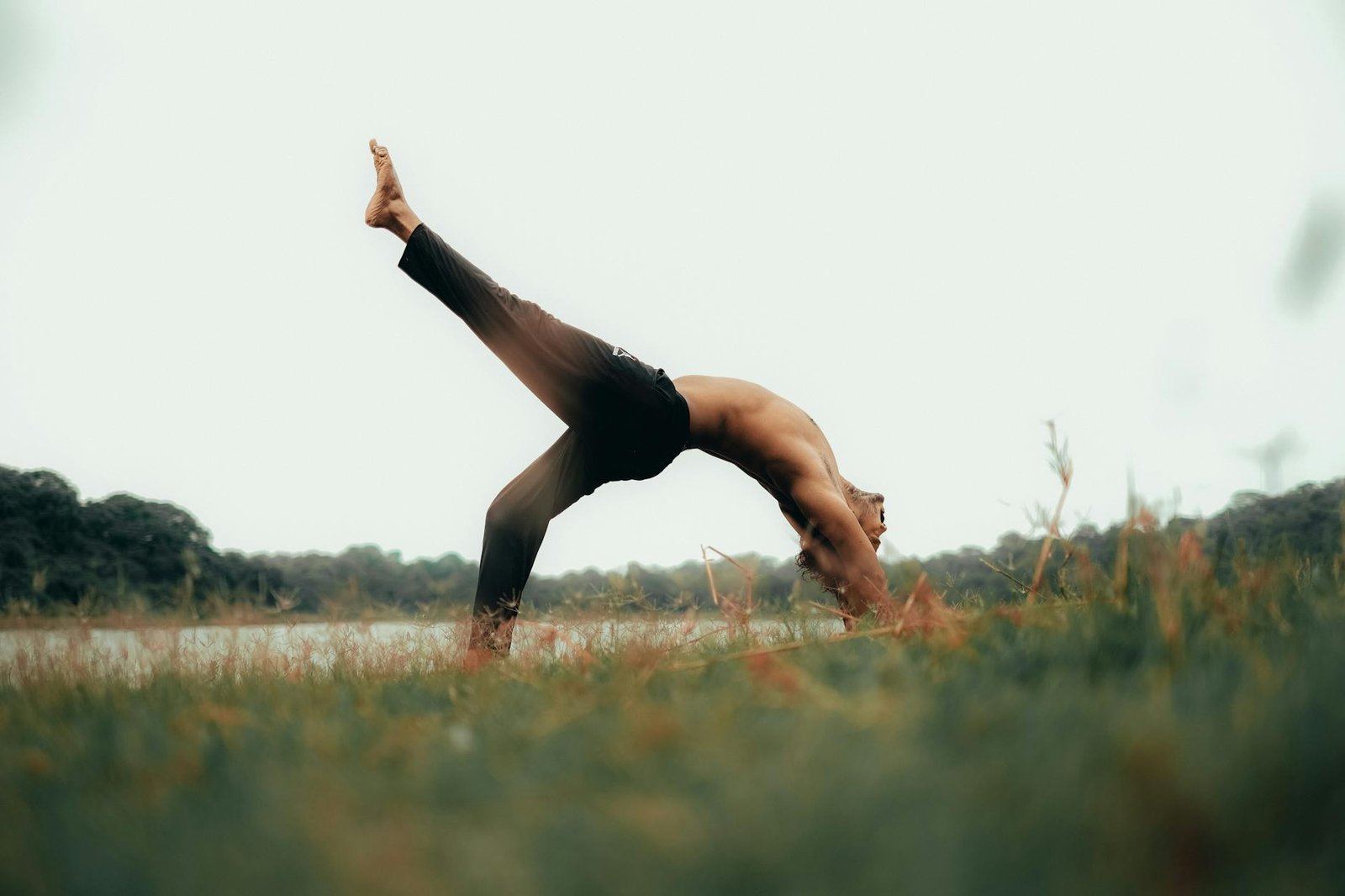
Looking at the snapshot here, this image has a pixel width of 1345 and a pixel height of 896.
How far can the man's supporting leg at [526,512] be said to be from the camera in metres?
4.35

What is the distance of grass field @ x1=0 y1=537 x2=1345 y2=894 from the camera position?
3.15 feet

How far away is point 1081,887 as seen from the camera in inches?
36.2

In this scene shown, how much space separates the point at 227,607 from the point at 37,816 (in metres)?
2.90

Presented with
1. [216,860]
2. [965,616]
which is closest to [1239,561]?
[965,616]

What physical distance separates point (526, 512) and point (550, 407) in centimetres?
55

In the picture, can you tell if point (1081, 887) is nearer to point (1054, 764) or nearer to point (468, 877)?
point (1054, 764)

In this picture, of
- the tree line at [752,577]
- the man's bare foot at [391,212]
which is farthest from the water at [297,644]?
the man's bare foot at [391,212]

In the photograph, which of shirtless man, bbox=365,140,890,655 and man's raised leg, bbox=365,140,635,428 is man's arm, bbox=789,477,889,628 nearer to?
shirtless man, bbox=365,140,890,655

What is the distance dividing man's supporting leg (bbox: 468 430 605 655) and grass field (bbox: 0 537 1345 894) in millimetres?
2212

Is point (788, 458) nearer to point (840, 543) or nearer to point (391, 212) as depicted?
point (840, 543)

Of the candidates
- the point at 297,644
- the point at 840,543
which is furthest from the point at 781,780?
the point at 840,543

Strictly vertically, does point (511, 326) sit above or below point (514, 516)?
above

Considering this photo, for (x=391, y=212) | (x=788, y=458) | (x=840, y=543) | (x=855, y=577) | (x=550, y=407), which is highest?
(x=391, y=212)

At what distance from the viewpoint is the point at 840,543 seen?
4.38 metres
